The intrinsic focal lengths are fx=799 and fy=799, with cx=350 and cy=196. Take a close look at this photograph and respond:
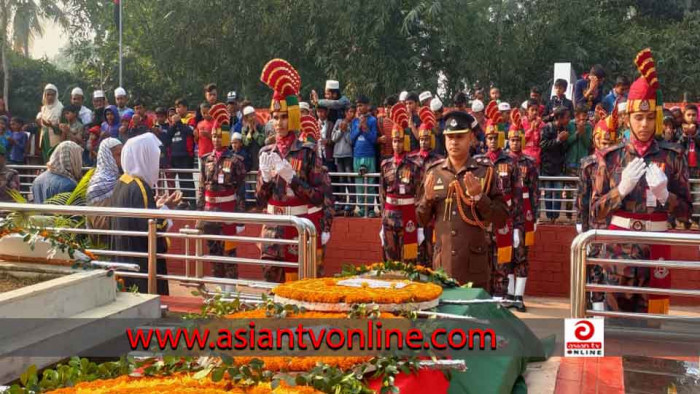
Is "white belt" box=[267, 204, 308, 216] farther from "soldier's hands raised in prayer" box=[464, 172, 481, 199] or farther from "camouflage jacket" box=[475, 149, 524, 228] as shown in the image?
"camouflage jacket" box=[475, 149, 524, 228]

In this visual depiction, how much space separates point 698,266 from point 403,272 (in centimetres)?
168

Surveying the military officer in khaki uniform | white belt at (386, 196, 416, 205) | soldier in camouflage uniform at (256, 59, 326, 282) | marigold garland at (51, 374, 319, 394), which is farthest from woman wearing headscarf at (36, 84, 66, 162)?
marigold garland at (51, 374, 319, 394)

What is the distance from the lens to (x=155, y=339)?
3785 mm

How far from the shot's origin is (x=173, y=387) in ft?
9.47

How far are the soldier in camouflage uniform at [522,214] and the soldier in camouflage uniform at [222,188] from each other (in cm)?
317

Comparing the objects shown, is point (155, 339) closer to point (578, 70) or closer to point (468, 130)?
point (468, 130)

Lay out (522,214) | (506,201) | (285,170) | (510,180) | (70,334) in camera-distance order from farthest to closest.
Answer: (522,214) < (510,180) < (506,201) < (285,170) < (70,334)

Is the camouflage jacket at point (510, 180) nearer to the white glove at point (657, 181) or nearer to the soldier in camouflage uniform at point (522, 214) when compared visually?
the soldier in camouflage uniform at point (522, 214)

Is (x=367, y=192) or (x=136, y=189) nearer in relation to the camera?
(x=136, y=189)

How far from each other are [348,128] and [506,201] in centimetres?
357

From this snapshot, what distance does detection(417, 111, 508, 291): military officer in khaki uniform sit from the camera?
5.64 m

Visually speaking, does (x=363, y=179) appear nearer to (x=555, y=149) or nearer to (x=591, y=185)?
(x=555, y=149)

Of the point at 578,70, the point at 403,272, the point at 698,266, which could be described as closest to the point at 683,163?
the point at 698,266

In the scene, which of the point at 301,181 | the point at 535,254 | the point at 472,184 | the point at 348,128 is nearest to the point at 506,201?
the point at 535,254
